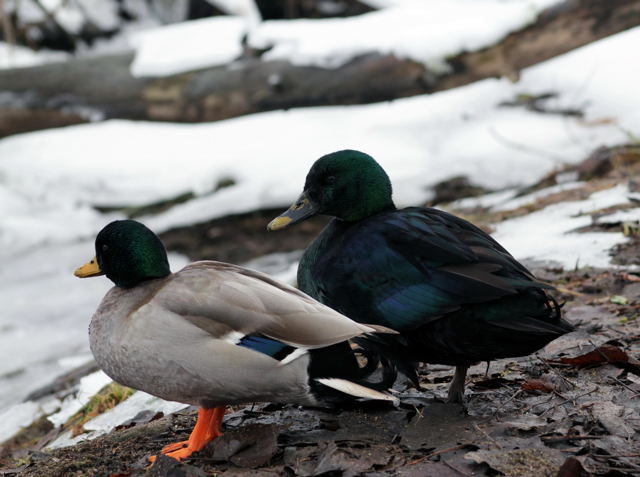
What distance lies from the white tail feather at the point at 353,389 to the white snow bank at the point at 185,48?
5.46 meters

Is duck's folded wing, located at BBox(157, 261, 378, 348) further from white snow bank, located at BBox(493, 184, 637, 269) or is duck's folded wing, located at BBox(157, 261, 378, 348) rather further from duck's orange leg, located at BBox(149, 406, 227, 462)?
white snow bank, located at BBox(493, 184, 637, 269)

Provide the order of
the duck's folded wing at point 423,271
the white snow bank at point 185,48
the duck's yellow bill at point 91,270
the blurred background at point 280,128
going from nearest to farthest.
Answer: the duck's folded wing at point 423,271, the duck's yellow bill at point 91,270, the blurred background at point 280,128, the white snow bank at point 185,48

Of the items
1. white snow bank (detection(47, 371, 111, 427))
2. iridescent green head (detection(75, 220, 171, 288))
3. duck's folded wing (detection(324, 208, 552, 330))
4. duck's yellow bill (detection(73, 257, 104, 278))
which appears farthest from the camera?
white snow bank (detection(47, 371, 111, 427))

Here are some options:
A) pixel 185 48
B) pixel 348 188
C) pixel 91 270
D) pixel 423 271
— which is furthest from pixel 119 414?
pixel 185 48

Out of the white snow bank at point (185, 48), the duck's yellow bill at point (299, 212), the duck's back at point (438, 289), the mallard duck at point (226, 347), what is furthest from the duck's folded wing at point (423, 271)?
the white snow bank at point (185, 48)

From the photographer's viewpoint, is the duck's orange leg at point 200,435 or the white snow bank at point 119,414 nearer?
the duck's orange leg at point 200,435

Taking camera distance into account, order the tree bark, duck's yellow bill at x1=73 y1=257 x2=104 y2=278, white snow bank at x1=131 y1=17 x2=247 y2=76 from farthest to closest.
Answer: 1. white snow bank at x1=131 y1=17 x2=247 y2=76
2. the tree bark
3. duck's yellow bill at x1=73 y1=257 x2=104 y2=278

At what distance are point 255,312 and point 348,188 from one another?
30.1 inches

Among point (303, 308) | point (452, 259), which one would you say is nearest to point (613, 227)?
point (452, 259)

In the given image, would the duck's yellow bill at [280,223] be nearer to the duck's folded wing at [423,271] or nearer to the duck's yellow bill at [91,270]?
the duck's folded wing at [423,271]

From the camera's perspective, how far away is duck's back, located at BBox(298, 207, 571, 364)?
2656 mm

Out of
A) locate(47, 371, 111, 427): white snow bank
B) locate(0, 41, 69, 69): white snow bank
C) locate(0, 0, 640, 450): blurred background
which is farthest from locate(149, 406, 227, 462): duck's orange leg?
locate(0, 41, 69, 69): white snow bank

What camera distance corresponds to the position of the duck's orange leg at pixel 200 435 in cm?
264

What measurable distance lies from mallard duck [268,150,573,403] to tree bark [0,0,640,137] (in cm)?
438
